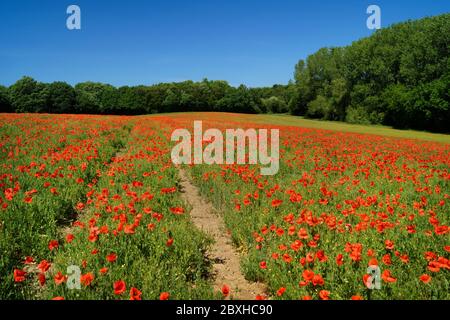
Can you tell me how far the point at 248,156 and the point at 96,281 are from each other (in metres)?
8.44

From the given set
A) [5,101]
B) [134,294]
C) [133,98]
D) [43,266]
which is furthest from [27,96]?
[134,294]

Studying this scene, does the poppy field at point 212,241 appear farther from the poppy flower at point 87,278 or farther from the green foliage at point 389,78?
the green foliage at point 389,78

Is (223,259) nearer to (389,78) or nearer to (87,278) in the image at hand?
(87,278)

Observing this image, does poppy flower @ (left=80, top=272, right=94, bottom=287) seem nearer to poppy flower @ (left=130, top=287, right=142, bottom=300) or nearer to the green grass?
poppy flower @ (left=130, top=287, right=142, bottom=300)

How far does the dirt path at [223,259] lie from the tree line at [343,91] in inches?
1891

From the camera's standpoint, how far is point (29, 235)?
15.0 ft

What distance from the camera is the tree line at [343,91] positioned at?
47.9 metres

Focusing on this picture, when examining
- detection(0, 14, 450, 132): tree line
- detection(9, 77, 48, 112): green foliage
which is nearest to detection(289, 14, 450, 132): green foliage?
detection(0, 14, 450, 132): tree line

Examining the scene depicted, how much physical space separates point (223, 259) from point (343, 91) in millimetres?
61699

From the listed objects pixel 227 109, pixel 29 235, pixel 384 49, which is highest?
pixel 384 49

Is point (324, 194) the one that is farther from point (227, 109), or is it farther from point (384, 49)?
point (227, 109)

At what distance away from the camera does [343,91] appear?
6034 cm
